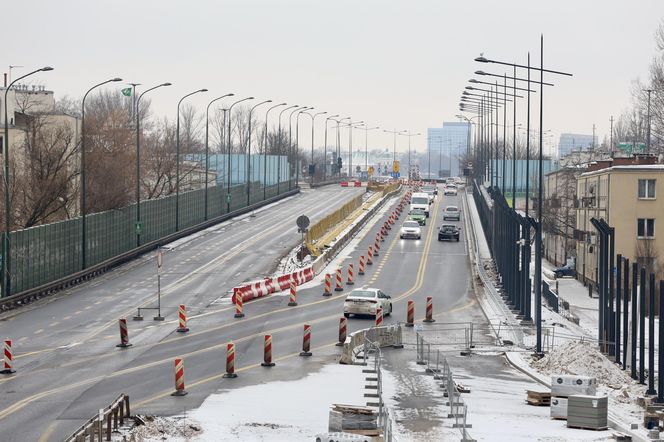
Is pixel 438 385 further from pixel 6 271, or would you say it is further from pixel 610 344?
pixel 6 271

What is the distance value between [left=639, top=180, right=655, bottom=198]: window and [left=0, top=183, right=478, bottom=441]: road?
13.0m

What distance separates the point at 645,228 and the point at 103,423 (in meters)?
60.0

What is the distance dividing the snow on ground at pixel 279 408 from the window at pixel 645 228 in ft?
160

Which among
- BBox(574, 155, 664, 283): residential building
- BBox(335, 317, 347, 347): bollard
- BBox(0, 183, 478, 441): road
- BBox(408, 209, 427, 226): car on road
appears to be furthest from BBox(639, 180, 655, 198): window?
BBox(335, 317, 347, 347): bollard

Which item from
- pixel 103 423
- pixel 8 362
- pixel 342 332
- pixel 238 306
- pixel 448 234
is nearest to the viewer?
pixel 103 423

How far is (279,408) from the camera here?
25891mm

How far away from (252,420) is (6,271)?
26435 mm

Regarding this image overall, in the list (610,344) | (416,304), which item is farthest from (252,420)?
(416,304)

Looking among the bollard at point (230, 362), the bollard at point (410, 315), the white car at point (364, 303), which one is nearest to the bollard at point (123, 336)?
the bollard at point (230, 362)

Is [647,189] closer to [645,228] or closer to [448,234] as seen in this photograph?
[645,228]

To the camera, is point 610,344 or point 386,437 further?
point 610,344

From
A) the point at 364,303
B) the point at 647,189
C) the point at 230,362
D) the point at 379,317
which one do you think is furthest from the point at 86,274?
the point at 647,189

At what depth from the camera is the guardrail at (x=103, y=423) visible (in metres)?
19.6

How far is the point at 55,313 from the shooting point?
4472cm
